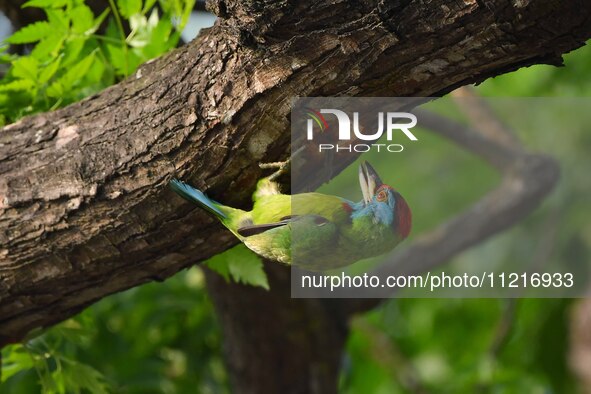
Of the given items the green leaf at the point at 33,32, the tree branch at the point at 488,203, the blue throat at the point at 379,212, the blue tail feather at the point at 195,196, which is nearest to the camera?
the blue throat at the point at 379,212

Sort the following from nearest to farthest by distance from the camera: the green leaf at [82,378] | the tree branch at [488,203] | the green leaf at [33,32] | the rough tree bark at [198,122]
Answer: the rough tree bark at [198,122], the green leaf at [33,32], the green leaf at [82,378], the tree branch at [488,203]

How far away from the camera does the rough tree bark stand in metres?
1.64

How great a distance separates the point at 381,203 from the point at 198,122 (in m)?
0.40

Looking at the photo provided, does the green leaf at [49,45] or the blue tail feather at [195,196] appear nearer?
the blue tail feather at [195,196]

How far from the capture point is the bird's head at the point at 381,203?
68.9 inches

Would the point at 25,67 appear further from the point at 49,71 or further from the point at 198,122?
the point at 198,122

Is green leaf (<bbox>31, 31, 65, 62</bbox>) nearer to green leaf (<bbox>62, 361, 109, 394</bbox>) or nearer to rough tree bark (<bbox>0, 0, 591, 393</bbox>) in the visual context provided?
rough tree bark (<bbox>0, 0, 591, 393</bbox>)

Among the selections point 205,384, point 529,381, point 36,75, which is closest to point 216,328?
point 205,384

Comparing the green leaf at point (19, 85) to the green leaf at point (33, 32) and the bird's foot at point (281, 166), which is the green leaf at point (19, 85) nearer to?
the green leaf at point (33, 32)

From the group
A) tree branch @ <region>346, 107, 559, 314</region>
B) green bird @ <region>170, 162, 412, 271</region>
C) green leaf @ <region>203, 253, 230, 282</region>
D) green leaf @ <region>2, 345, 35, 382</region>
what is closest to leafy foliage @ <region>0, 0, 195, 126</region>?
green leaf @ <region>203, 253, 230, 282</region>

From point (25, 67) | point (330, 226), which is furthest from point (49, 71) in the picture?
point (330, 226)

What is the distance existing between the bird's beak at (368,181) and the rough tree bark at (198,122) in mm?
142

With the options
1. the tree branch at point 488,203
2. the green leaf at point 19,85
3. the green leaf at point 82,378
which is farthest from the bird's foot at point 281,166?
the tree branch at point 488,203

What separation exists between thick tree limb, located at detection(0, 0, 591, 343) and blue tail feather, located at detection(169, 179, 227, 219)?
0.02m
